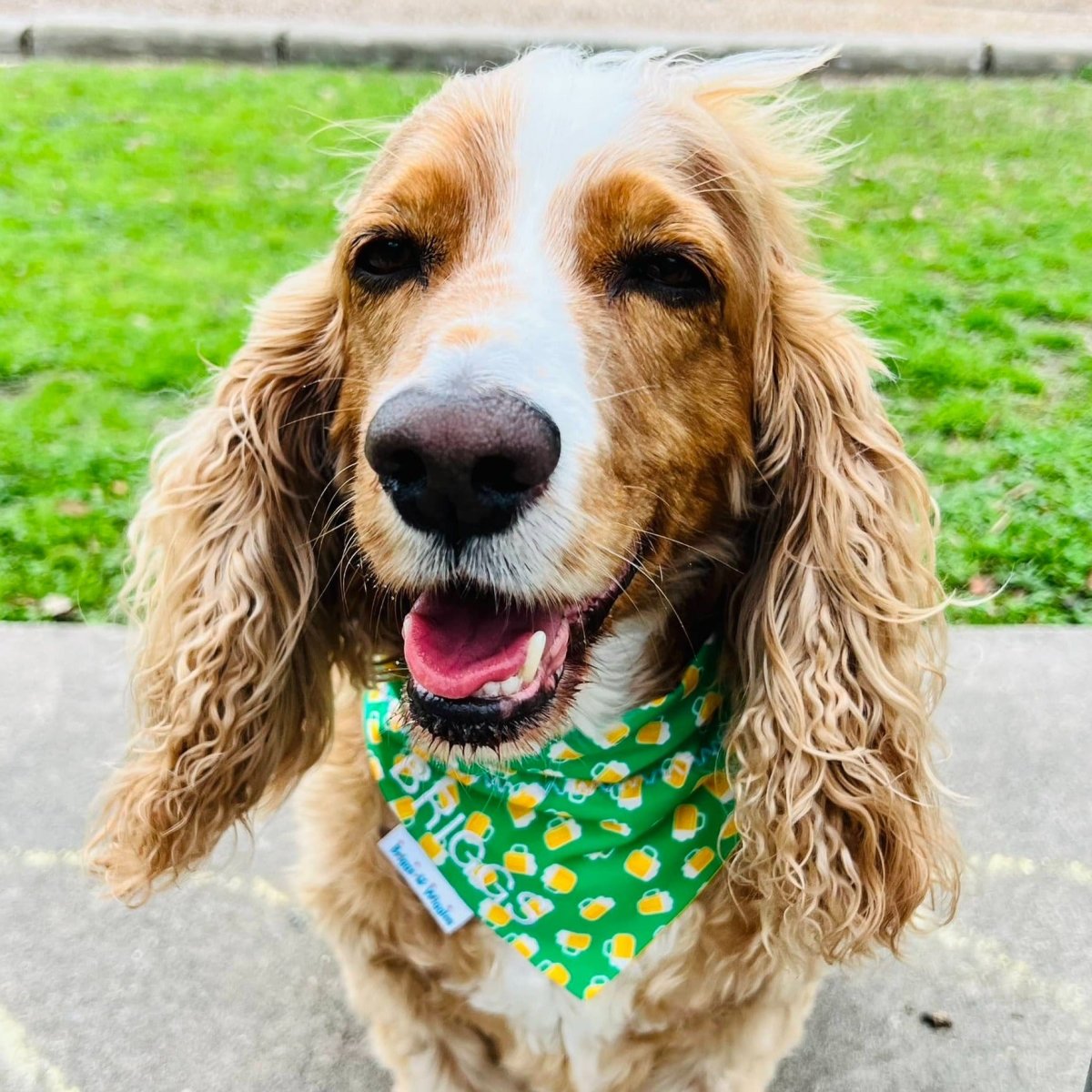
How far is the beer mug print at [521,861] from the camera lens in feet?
7.75

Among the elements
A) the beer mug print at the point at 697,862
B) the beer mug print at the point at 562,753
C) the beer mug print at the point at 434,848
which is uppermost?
the beer mug print at the point at 562,753

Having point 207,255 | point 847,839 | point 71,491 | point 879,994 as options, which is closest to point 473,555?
point 847,839

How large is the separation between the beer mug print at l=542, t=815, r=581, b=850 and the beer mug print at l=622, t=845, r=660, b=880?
127 millimetres

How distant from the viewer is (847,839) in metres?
2.25

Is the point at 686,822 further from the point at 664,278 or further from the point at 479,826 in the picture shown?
the point at 664,278

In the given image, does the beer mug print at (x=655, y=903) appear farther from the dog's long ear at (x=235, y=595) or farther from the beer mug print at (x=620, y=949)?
the dog's long ear at (x=235, y=595)

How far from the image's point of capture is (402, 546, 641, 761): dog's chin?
186 cm

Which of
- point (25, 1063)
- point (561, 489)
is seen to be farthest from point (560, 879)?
point (25, 1063)

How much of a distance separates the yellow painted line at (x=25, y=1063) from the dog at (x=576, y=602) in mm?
599

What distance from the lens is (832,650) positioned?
2.19m

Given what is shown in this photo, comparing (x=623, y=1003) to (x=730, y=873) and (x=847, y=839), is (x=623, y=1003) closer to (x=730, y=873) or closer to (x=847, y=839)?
(x=730, y=873)

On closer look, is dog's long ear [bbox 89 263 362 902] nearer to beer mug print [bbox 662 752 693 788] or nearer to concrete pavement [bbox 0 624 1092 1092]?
concrete pavement [bbox 0 624 1092 1092]

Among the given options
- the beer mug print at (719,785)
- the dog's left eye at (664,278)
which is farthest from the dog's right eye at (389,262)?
the beer mug print at (719,785)

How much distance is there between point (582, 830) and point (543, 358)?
112 cm
